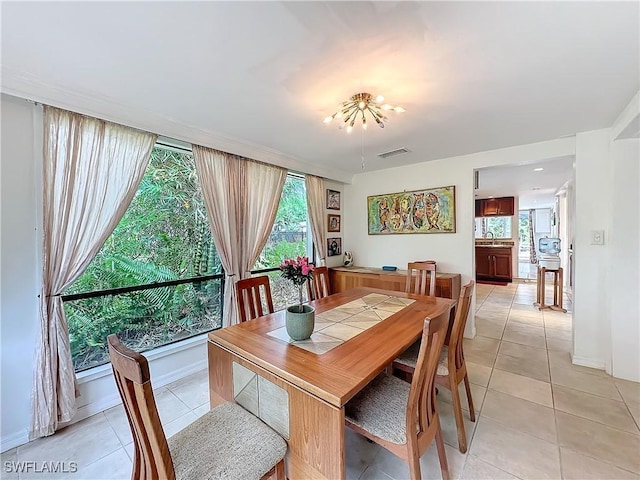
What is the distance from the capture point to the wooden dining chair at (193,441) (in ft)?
2.79

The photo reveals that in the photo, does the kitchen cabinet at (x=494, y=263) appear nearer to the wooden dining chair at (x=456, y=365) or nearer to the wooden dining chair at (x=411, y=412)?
the wooden dining chair at (x=456, y=365)

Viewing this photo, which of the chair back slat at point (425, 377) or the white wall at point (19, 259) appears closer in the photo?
the chair back slat at point (425, 377)

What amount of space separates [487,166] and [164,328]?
407 centimetres

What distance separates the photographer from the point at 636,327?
95.9 inches

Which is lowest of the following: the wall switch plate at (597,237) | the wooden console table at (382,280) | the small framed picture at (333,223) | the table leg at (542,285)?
the table leg at (542,285)

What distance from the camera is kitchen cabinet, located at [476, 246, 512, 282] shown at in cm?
678

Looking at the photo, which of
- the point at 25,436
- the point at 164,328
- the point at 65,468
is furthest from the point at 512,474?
the point at 25,436

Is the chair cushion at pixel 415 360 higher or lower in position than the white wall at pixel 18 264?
lower

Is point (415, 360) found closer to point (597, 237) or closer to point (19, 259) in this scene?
point (597, 237)

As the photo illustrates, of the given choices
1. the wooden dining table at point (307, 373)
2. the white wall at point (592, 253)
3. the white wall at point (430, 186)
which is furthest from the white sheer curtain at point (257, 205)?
the white wall at point (592, 253)

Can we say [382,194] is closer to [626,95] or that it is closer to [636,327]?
[626,95]

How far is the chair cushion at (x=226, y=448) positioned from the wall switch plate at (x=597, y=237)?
335 centimetres

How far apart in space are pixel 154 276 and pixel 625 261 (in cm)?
439

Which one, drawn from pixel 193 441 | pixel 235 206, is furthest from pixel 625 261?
pixel 235 206
